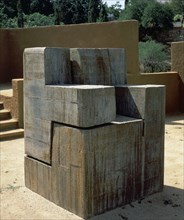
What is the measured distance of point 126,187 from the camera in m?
3.78

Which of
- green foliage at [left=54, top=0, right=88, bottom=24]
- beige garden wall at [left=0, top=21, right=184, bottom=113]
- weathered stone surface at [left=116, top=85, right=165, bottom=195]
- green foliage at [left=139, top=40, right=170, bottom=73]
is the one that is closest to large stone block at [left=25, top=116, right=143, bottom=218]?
weathered stone surface at [left=116, top=85, right=165, bottom=195]

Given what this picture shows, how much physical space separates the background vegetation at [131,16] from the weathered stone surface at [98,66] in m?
13.2

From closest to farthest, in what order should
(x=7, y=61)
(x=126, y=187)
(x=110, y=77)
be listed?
(x=126, y=187) → (x=110, y=77) → (x=7, y=61)

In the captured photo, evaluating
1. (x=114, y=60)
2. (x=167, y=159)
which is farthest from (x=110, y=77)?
(x=167, y=159)

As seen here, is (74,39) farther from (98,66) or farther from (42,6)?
(42,6)

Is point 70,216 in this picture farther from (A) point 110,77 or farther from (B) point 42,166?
(A) point 110,77

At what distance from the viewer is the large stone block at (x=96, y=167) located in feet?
11.3

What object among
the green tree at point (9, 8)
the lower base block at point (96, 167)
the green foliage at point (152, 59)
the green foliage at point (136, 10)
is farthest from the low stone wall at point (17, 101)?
the green tree at point (9, 8)

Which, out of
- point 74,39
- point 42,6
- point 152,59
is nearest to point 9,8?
point 42,6

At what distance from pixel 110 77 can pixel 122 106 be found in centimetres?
32

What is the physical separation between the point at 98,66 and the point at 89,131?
82 cm

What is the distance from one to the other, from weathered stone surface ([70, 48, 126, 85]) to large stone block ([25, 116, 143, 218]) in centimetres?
45

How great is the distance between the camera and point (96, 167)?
138 inches

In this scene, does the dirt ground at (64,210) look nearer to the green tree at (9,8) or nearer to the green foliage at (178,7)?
the green foliage at (178,7)
